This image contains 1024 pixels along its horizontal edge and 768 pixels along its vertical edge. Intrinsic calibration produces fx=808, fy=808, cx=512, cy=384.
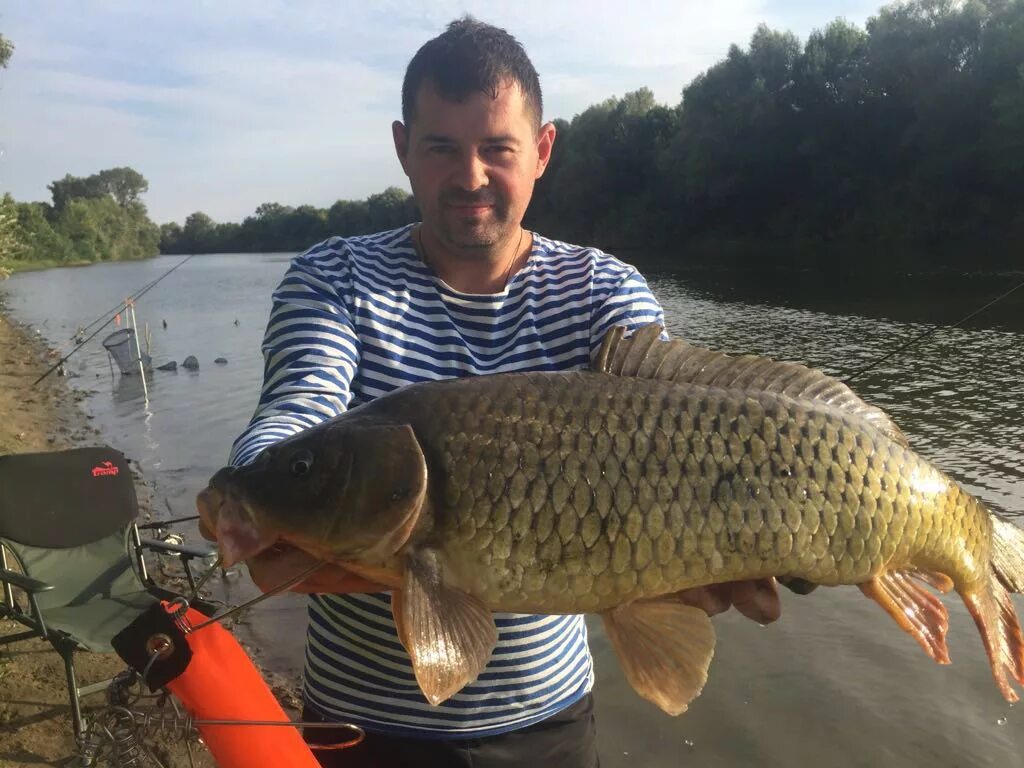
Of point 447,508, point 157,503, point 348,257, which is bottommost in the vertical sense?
point 157,503

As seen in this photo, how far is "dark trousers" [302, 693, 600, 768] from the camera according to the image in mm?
1679

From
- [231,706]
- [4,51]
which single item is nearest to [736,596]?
Answer: [231,706]

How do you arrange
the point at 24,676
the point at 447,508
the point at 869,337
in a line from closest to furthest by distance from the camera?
the point at 447,508 → the point at 24,676 → the point at 869,337

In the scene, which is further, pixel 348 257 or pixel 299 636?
pixel 299 636

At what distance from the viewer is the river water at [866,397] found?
4.17m

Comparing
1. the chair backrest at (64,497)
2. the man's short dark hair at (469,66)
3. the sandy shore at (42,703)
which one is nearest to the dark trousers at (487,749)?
the man's short dark hair at (469,66)

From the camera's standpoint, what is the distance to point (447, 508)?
54.7 inches

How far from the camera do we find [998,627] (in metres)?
1.70

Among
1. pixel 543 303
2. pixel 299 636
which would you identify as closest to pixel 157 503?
pixel 299 636

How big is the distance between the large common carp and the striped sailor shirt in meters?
0.21

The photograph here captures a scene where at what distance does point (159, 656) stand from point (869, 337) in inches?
541

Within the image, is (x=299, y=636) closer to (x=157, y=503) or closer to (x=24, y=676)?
(x=24, y=676)

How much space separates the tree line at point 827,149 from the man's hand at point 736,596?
80.4 feet

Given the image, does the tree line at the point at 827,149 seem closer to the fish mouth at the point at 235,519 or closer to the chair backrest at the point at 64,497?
the chair backrest at the point at 64,497
